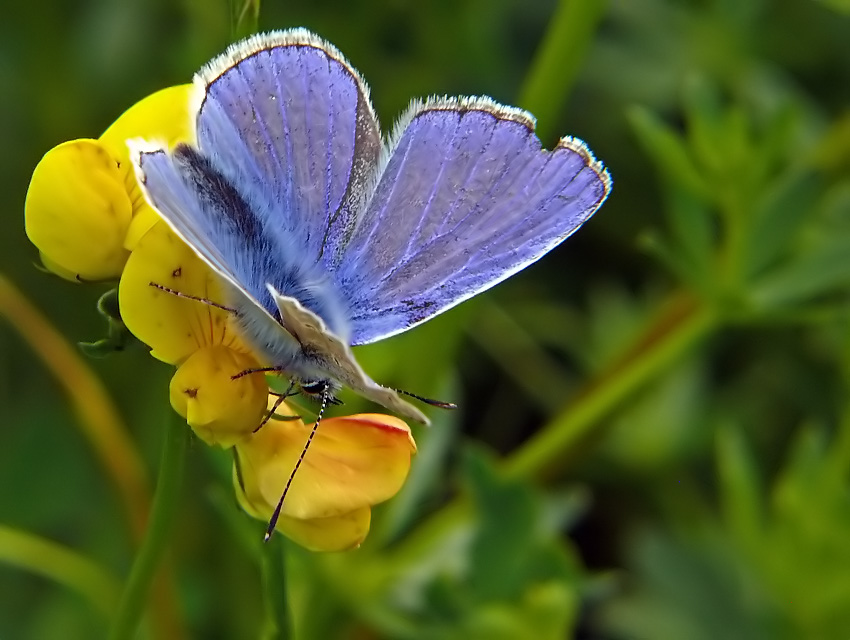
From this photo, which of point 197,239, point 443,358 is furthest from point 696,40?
point 197,239

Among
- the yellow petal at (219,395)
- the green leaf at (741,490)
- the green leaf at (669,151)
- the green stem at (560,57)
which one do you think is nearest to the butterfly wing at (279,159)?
the yellow petal at (219,395)

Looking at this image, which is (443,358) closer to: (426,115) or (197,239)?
(426,115)

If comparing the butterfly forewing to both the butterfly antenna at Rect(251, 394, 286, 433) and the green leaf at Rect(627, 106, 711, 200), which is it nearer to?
the butterfly antenna at Rect(251, 394, 286, 433)

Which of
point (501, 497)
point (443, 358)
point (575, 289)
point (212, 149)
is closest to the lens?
point (212, 149)

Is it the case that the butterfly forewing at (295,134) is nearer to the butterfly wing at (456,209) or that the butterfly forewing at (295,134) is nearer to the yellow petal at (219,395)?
the butterfly wing at (456,209)

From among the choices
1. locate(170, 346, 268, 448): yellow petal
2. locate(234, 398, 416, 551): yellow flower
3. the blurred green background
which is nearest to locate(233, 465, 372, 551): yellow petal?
locate(234, 398, 416, 551): yellow flower

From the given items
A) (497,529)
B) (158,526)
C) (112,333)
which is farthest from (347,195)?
(497,529)
